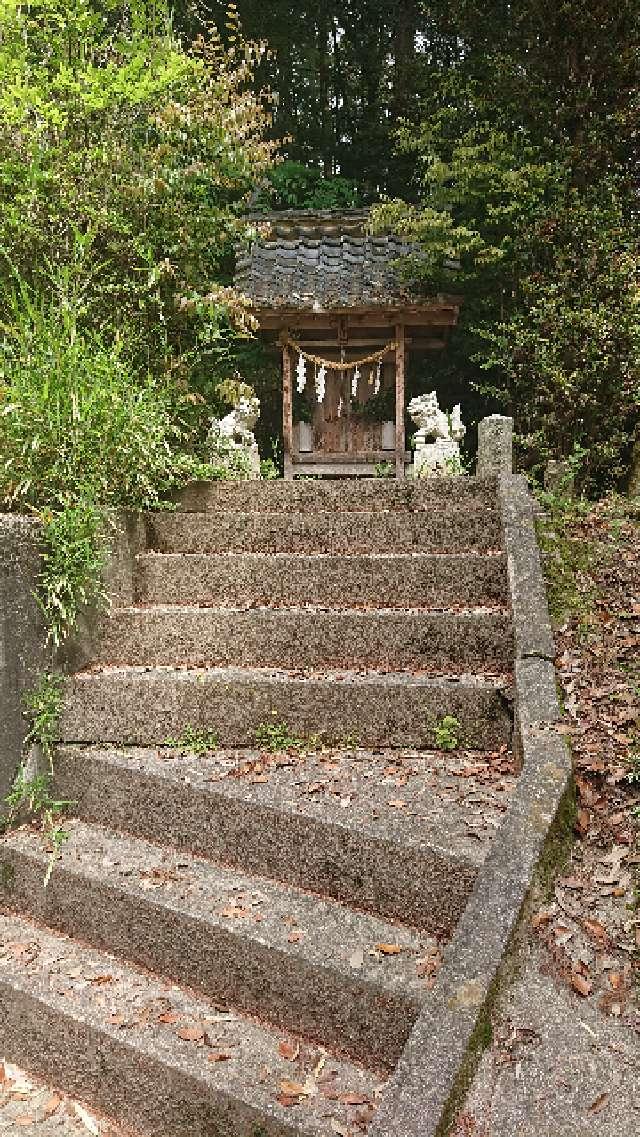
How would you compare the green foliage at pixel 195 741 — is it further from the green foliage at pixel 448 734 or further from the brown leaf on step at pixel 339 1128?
the brown leaf on step at pixel 339 1128

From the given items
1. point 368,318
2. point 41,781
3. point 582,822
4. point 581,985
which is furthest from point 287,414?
point 581,985

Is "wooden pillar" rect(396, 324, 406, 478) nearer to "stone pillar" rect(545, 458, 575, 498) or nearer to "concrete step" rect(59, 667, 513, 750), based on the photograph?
"stone pillar" rect(545, 458, 575, 498)

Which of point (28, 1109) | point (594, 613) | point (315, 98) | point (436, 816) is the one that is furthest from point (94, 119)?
point (315, 98)

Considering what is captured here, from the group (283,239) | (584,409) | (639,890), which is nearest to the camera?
(639,890)

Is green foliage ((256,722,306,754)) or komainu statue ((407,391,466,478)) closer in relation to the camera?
green foliage ((256,722,306,754))

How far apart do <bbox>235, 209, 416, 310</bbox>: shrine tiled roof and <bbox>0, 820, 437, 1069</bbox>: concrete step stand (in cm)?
817

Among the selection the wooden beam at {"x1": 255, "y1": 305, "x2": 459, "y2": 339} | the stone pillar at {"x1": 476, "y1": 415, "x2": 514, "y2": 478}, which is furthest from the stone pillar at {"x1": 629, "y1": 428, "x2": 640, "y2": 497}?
the wooden beam at {"x1": 255, "y1": 305, "x2": 459, "y2": 339}

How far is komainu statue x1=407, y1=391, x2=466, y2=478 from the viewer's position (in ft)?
31.0

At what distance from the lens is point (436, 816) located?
9.12ft

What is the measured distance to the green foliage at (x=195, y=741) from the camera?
351 centimetres

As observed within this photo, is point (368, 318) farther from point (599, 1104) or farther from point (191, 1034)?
point (599, 1104)

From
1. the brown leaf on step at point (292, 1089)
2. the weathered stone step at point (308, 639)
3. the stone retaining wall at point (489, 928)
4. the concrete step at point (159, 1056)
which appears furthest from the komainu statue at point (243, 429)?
the brown leaf on step at point (292, 1089)

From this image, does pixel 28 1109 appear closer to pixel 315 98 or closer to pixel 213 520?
pixel 213 520

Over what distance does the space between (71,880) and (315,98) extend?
20.1m
